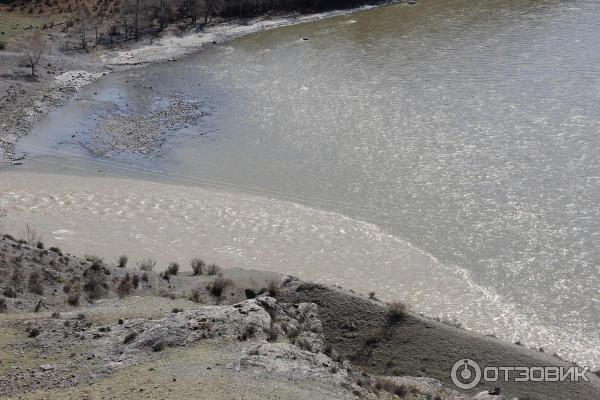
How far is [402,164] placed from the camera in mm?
28984

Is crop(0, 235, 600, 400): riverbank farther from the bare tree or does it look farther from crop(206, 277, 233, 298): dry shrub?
the bare tree

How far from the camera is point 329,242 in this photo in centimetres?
2458

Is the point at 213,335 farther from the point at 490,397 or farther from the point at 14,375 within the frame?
the point at 490,397

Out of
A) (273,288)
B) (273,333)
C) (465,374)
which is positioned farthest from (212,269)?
(465,374)

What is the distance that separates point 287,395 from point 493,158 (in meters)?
18.6

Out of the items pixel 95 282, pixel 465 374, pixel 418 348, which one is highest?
pixel 95 282

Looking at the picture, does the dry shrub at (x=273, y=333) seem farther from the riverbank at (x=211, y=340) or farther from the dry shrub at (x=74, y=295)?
the dry shrub at (x=74, y=295)

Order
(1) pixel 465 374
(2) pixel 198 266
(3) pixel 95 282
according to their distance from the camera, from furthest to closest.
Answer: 1. (2) pixel 198 266
2. (3) pixel 95 282
3. (1) pixel 465 374

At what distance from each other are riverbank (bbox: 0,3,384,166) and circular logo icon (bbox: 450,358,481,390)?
19.7 m

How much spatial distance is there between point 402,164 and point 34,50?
1027 inches

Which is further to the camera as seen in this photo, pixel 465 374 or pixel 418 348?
pixel 418 348

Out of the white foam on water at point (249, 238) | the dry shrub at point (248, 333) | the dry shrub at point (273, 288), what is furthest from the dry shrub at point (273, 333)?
the white foam on water at point (249, 238)

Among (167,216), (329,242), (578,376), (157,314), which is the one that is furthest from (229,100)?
(578,376)

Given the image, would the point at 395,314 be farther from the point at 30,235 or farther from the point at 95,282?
the point at 30,235
